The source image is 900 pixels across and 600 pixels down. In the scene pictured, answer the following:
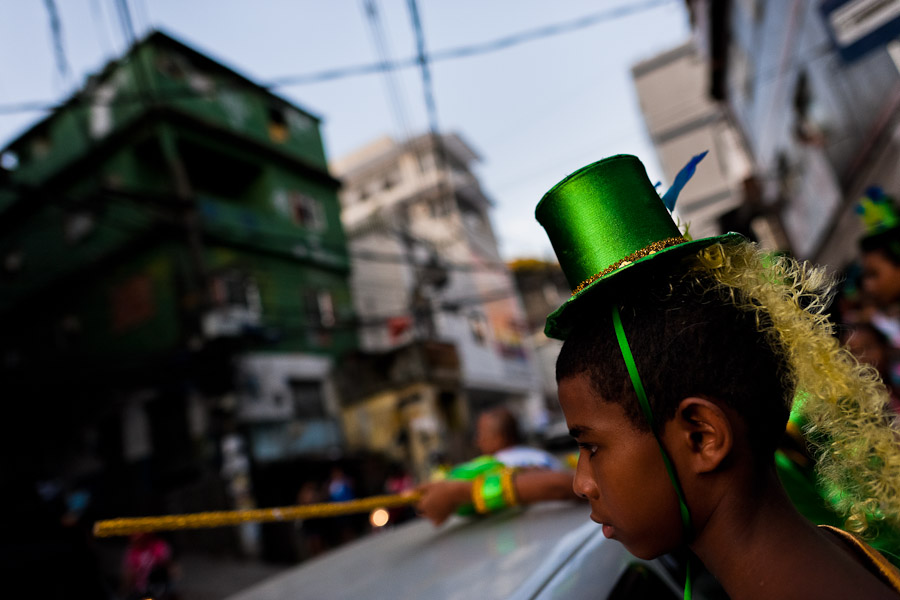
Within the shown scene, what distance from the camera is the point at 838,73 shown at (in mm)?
9195

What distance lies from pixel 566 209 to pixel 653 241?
0.19 m

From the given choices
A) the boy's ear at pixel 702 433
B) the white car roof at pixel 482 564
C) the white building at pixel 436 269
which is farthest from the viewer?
the white building at pixel 436 269

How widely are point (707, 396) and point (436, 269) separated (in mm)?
23168

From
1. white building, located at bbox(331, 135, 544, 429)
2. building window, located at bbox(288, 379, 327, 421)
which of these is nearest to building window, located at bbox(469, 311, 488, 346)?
white building, located at bbox(331, 135, 544, 429)

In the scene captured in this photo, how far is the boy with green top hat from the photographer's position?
0.98m

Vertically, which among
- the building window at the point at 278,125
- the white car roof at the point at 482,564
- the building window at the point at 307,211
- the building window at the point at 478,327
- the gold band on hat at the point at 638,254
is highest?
the building window at the point at 278,125

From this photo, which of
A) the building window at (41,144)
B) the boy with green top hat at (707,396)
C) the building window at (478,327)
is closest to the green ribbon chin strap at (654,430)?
the boy with green top hat at (707,396)

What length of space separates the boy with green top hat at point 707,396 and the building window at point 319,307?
18.9m

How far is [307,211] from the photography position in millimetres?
21828

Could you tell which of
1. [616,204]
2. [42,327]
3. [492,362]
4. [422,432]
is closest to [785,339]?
[616,204]

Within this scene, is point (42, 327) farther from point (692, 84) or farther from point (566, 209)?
point (692, 84)

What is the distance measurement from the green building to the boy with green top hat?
13344 millimetres

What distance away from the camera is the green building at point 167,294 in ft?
50.2

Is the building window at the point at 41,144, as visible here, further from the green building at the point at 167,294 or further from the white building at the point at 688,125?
the white building at the point at 688,125
